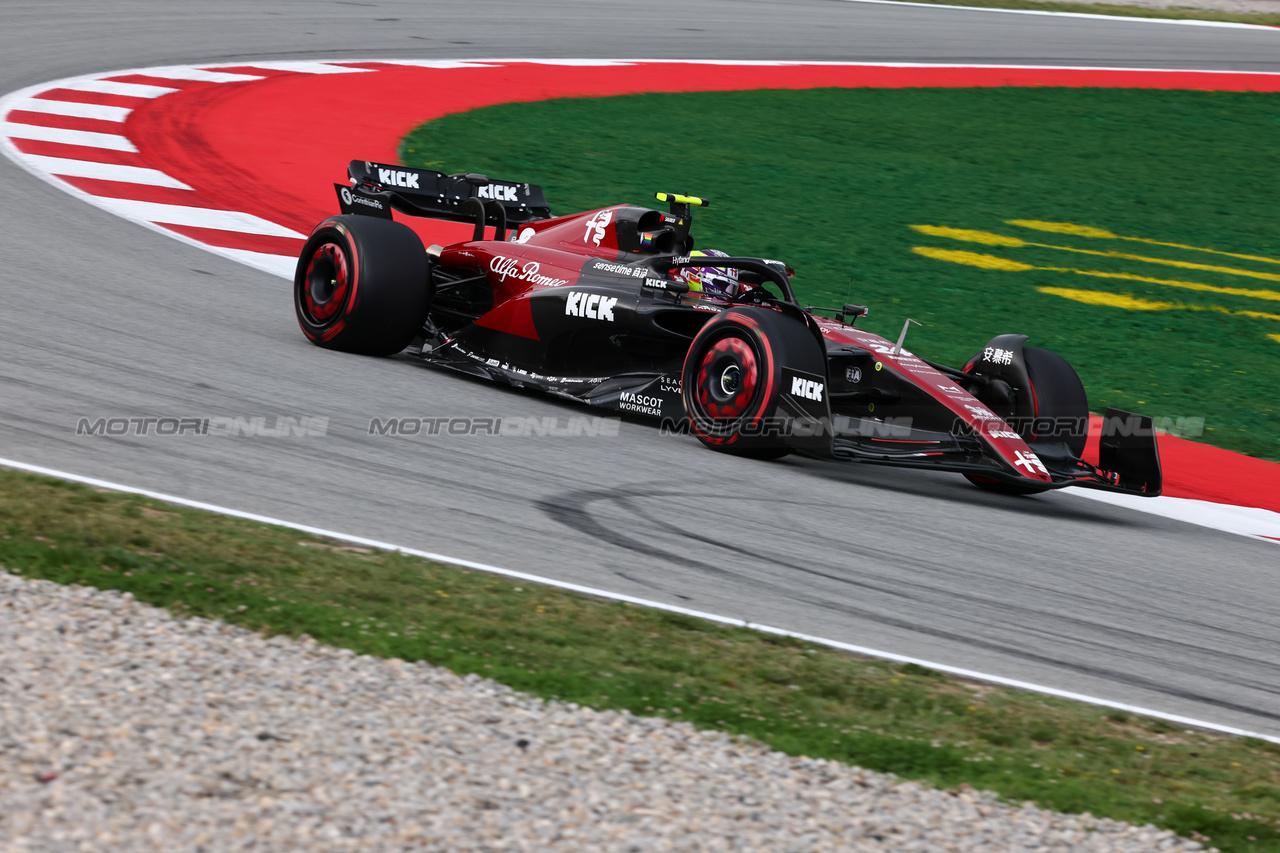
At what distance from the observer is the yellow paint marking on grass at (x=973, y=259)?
1406cm

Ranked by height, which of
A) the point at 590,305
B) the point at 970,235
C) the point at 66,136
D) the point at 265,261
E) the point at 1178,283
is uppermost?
the point at 970,235

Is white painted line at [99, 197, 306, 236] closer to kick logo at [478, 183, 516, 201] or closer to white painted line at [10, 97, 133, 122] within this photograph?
kick logo at [478, 183, 516, 201]

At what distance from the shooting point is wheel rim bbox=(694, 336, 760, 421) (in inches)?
292

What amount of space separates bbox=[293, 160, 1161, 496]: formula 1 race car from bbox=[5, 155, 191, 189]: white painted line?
3914 millimetres

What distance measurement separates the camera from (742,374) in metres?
7.46

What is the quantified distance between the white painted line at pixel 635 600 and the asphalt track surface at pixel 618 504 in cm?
8

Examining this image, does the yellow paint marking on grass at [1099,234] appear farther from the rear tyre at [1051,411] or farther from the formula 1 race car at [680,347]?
the rear tyre at [1051,411]

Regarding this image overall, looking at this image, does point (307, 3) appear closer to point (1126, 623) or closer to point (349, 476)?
point (349, 476)

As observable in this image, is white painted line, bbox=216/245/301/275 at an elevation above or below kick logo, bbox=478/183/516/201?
below

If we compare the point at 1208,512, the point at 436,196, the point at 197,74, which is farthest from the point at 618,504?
the point at 197,74

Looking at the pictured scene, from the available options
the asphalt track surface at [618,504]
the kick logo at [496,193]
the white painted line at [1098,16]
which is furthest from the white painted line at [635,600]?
the white painted line at [1098,16]

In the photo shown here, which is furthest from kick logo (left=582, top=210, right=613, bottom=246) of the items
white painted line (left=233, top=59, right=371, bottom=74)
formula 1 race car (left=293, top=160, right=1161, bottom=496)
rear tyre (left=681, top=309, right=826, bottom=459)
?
white painted line (left=233, top=59, right=371, bottom=74)

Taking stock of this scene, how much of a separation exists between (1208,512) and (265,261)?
6.79 m

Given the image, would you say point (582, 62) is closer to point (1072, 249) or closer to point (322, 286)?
point (1072, 249)
